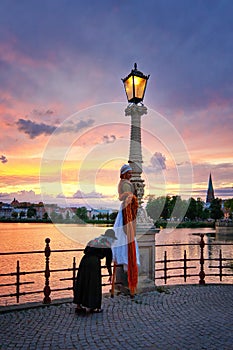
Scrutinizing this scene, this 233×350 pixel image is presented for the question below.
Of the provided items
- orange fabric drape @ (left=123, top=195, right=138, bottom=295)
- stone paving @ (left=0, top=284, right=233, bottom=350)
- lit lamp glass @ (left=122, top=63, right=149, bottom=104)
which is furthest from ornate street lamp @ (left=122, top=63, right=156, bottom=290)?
stone paving @ (left=0, top=284, right=233, bottom=350)

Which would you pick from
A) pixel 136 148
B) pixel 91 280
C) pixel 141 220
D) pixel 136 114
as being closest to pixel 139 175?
pixel 136 148

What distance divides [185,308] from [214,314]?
0.57 meters

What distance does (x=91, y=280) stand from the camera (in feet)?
19.4

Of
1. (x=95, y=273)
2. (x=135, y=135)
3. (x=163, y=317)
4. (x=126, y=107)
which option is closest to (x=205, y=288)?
(x=163, y=317)

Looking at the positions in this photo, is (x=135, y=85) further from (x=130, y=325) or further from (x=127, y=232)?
(x=130, y=325)

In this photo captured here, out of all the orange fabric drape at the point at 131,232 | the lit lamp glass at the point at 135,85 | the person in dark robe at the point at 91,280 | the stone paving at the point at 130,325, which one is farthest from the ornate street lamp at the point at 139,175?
the person in dark robe at the point at 91,280

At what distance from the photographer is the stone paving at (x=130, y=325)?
4617mm

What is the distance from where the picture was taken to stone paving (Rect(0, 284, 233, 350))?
462 cm

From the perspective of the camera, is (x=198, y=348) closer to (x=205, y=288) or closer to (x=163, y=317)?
(x=163, y=317)

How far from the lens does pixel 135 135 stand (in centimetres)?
795

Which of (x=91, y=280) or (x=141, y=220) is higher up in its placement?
(x=141, y=220)

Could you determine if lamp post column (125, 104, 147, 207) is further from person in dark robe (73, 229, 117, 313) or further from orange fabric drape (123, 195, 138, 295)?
person in dark robe (73, 229, 117, 313)

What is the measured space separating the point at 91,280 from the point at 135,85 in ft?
14.1

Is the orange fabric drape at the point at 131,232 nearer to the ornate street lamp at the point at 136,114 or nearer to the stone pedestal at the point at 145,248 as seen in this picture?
Result: the stone pedestal at the point at 145,248
